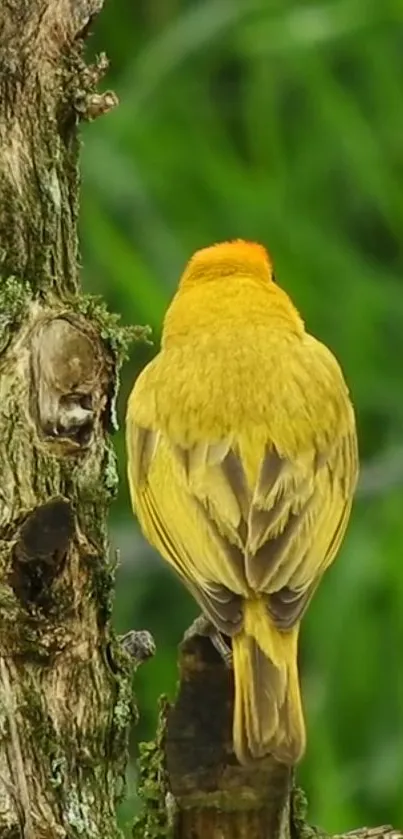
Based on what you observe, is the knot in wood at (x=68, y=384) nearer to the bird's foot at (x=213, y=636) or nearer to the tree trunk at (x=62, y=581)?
the tree trunk at (x=62, y=581)

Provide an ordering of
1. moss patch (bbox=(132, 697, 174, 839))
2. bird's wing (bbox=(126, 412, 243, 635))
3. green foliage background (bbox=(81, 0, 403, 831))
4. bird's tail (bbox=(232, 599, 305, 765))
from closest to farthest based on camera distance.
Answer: bird's tail (bbox=(232, 599, 305, 765))
moss patch (bbox=(132, 697, 174, 839))
bird's wing (bbox=(126, 412, 243, 635))
green foliage background (bbox=(81, 0, 403, 831))

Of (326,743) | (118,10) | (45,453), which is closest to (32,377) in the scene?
(45,453)

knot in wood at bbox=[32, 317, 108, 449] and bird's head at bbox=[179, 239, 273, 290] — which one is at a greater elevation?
bird's head at bbox=[179, 239, 273, 290]

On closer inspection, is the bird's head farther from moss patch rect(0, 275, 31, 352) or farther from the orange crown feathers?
moss patch rect(0, 275, 31, 352)

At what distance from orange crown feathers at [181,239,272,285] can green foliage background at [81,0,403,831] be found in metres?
2.33

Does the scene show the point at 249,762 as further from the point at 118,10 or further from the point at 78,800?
the point at 118,10

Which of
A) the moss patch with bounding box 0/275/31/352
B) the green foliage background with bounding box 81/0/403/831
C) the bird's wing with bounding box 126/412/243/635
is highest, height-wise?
the green foliage background with bounding box 81/0/403/831

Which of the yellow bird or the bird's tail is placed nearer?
the bird's tail

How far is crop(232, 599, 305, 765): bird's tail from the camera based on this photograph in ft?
16.5

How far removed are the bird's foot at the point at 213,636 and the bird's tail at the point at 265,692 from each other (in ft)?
0.08

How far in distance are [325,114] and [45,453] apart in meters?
4.77

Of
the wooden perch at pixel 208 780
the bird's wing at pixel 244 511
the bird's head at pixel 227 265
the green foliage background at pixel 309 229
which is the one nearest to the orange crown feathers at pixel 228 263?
the bird's head at pixel 227 265

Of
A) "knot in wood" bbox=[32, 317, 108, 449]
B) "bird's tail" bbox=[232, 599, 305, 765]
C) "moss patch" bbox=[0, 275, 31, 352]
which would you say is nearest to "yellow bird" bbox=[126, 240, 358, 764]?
"bird's tail" bbox=[232, 599, 305, 765]

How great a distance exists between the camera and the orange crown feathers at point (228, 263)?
258 inches
